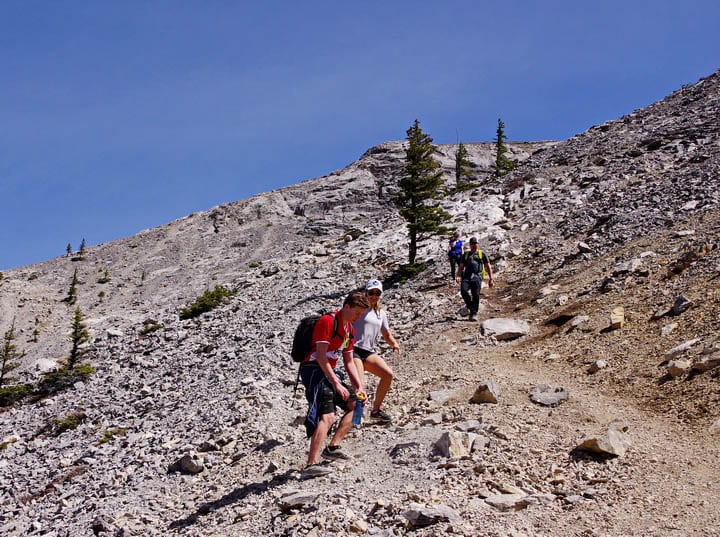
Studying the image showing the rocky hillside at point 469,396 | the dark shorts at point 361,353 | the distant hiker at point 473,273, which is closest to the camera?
the rocky hillside at point 469,396

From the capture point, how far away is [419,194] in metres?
26.2

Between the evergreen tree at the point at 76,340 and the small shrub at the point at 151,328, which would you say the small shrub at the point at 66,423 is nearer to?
the evergreen tree at the point at 76,340

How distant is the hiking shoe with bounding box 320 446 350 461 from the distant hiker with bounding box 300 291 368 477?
9 centimetres

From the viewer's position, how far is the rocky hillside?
645 cm

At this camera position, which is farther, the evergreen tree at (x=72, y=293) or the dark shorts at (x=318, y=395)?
the evergreen tree at (x=72, y=293)

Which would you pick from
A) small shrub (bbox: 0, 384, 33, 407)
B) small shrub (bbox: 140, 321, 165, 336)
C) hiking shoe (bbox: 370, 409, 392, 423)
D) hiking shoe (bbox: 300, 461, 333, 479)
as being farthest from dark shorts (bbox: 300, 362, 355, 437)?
small shrub (bbox: 140, 321, 165, 336)

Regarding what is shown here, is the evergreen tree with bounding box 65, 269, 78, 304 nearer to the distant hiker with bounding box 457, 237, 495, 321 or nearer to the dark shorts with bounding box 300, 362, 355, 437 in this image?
the distant hiker with bounding box 457, 237, 495, 321

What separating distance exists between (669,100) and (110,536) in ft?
140

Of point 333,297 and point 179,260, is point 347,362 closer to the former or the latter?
point 333,297

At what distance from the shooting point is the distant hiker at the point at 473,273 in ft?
50.1

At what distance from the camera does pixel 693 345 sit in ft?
32.1

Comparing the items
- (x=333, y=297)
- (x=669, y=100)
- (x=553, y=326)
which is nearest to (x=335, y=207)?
(x=669, y=100)

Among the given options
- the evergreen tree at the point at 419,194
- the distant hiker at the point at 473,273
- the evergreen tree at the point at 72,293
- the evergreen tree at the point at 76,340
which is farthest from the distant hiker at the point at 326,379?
the evergreen tree at the point at 72,293

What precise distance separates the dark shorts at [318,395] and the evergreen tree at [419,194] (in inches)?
679
